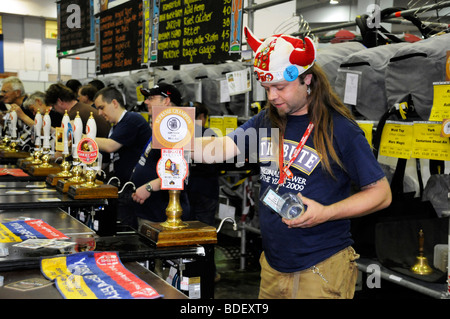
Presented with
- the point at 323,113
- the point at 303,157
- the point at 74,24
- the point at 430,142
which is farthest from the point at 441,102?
the point at 74,24

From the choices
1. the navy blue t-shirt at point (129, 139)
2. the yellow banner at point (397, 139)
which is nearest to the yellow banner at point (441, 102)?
the yellow banner at point (397, 139)

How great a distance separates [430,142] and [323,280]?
36.7 inches

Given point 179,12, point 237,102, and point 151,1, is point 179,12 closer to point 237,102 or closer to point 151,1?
point 151,1

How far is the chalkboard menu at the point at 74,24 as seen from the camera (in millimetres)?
7621

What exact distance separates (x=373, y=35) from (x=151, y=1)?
9.79 ft

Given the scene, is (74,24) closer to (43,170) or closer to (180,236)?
(43,170)

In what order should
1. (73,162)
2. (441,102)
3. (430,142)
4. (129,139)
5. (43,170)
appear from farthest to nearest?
(129,139), (43,170), (73,162), (430,142), (441,102)

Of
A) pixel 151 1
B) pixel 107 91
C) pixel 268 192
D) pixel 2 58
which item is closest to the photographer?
pixel 268 192

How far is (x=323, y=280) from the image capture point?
1.78 meters

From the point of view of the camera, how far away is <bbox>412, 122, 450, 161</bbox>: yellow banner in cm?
221

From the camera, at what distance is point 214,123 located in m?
4.15

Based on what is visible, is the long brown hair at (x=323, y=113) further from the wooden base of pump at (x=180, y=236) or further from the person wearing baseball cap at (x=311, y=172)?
the wooden base of pump at (x=180, y=236)

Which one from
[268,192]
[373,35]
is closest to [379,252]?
[268,192]

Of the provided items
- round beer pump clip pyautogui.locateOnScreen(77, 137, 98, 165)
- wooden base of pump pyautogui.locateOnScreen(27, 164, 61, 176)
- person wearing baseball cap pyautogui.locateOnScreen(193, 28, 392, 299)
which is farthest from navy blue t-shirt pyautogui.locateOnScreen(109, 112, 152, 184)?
person wearing baseball cap pyautogui.locateOnScreen(193, 28, 392, 299)
